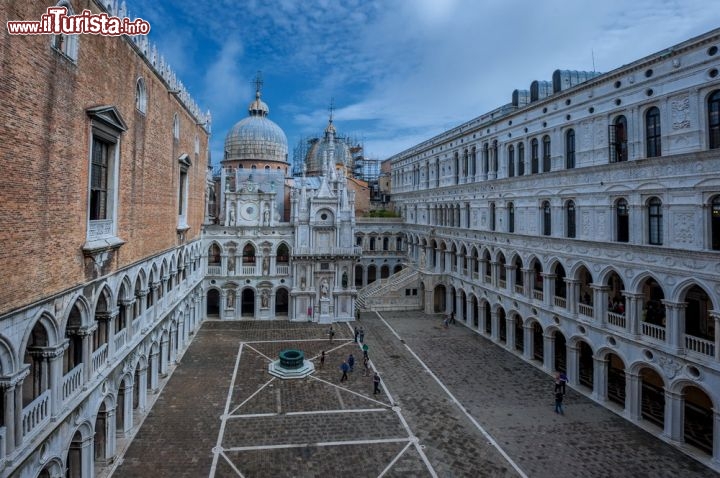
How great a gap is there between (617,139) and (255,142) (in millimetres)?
40256

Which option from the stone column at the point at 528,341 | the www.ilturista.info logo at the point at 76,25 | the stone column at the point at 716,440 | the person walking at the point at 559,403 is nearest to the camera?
the www.ilturista.info logo at the point at 76,25

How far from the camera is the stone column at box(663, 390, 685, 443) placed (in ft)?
61.2

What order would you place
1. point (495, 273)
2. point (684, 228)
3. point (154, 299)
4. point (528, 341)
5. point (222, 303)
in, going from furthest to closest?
point (222, 303) → point (495, 273) → point (528, 341) → point (154, 299) → point (684, 228)

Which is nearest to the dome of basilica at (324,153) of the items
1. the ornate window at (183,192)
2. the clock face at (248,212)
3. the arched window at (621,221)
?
the clock face at (248,212)

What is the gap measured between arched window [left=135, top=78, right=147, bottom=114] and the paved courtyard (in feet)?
44.6

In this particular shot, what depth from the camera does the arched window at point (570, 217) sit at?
82.6 feet

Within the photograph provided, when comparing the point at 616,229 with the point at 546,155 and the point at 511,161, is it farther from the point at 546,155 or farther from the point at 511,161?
the point at 511,161

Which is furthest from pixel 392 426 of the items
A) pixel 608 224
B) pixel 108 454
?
pixel 608 224

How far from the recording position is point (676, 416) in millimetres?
18734

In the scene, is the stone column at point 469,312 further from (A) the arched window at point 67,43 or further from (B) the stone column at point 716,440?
(A) the arched window at point 67,43

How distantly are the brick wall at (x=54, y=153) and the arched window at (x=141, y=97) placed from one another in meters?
0.33

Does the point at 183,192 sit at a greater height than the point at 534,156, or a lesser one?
lesser

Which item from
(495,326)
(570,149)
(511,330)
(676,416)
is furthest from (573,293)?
(495,326)

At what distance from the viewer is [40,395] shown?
11891mm
